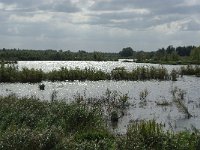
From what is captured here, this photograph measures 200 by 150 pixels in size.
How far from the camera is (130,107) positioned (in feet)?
106

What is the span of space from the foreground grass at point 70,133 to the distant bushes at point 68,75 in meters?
36.8

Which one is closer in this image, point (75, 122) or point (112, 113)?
point (75, 122)

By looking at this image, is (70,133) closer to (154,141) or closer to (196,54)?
(154,141)

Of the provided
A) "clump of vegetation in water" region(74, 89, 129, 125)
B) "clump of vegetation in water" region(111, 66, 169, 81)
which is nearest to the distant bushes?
"clump of vegetation in water" region(111, 66, 169, 81)

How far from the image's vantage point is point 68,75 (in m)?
61.7

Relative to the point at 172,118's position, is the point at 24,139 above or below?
above

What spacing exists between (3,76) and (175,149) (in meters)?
48.4

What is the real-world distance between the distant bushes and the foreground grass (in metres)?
36.8

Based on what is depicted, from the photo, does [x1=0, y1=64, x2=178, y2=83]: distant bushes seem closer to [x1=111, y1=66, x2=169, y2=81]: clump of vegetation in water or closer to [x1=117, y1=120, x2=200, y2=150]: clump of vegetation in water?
[x1=111, y1=66, x2=169, y2=81]: clump of vegetation in water

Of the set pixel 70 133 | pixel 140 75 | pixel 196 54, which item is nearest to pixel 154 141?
pixel 70 133

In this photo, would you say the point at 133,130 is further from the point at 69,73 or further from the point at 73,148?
the point at 69,73

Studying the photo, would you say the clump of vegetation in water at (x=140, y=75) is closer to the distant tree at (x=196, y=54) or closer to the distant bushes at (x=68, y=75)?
the distant bushes at (x=68, y=75)

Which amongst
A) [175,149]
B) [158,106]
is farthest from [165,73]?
[175,149]

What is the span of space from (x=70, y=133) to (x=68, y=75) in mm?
45563
